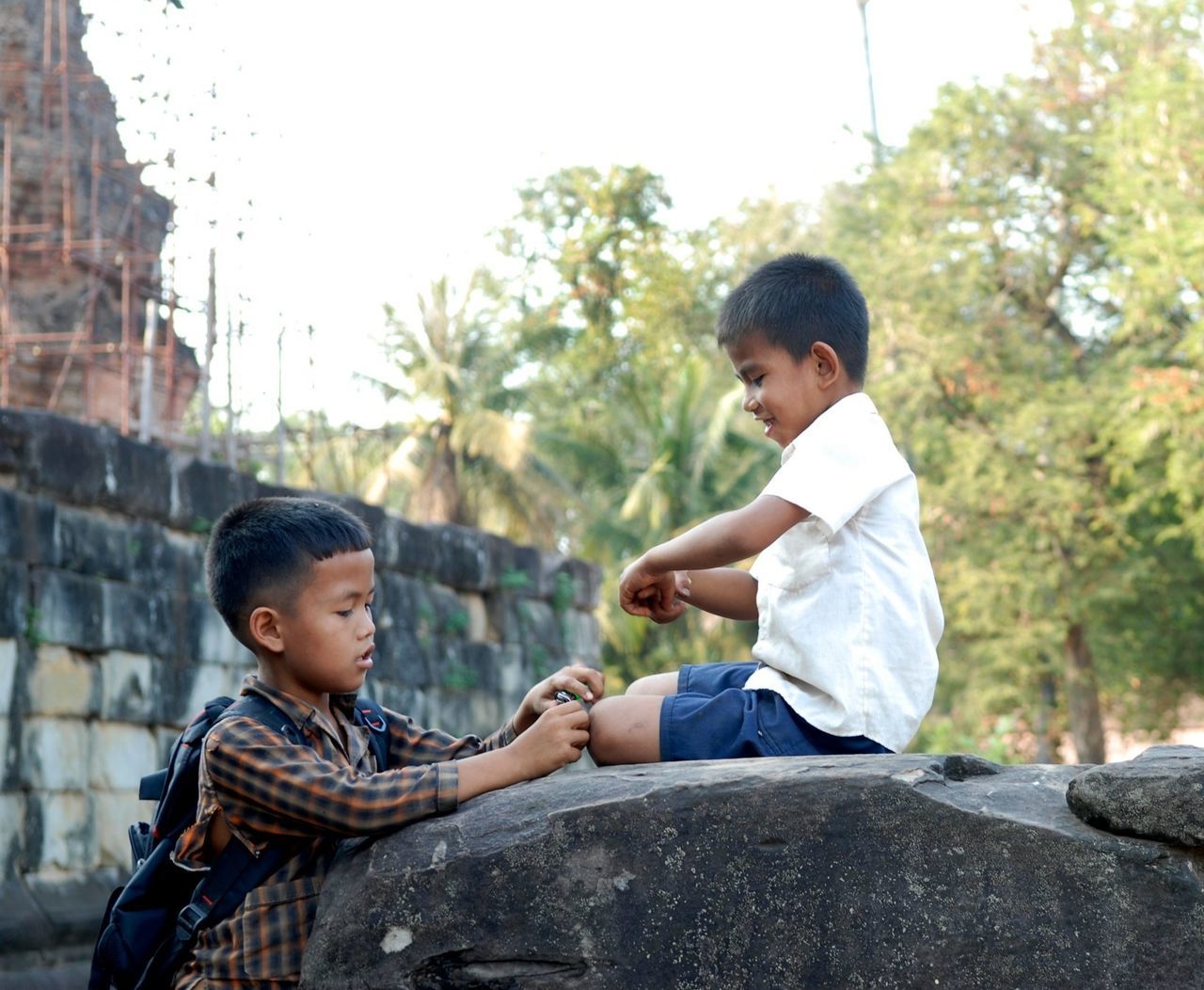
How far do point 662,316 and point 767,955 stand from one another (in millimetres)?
24453

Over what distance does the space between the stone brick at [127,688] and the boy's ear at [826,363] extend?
5059 mm

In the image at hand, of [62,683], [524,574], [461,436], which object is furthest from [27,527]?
[461,436]

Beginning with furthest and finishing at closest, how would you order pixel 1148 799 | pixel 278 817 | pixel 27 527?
1. pixel 27 527
2. pixel 278 817
3. pixel 1148 799

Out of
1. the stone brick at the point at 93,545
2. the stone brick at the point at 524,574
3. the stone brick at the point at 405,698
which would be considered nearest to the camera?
the stone brick at the point at 93,545

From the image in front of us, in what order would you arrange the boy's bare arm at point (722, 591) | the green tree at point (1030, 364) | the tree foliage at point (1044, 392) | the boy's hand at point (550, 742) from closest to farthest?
the boy's hand at point (550, 742) → the boy's bare arm at point (722, 591) → the tree foliage at point (1044, 392) → the green tree at point (1030, 364)

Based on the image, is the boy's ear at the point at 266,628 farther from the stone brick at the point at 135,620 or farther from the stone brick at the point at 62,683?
the stone brick at the point at 135,620

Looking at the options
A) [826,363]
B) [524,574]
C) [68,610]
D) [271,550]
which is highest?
[524,574]

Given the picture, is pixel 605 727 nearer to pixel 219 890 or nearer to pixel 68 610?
pixel 219 890

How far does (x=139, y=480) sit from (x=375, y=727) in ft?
15.4

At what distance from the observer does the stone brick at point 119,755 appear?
7.23 m

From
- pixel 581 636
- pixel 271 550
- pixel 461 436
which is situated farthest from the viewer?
pixel 461 436

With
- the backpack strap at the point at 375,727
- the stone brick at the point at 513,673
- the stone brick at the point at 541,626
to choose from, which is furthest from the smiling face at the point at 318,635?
the stone brick at the point at 541,626

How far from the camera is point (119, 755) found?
24.2 feet

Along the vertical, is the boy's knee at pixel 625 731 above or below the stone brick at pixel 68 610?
below
